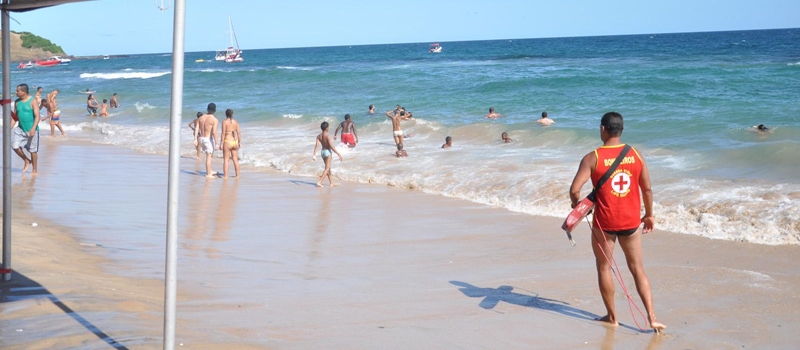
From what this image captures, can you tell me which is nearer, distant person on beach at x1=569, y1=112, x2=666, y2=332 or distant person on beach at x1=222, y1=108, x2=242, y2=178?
distant person on beach at x1=569, y1=112, x2=666, y2=332

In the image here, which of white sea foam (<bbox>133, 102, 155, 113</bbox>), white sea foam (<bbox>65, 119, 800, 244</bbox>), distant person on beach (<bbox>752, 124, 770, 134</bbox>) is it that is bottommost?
white sea foam (<bbox>133, 102, 155, 113</bbox>)

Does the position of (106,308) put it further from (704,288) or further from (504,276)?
(704,288)

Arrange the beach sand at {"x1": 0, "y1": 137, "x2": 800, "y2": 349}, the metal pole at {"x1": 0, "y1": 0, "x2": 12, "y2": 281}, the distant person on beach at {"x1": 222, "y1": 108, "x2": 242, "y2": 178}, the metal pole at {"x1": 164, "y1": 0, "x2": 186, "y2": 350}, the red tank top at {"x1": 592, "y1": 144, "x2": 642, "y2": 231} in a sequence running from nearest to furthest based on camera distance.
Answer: the metal pole at {"x1": 164, "y1": 0, "x2": 186, "y2": 350}, the metal pole at {"x1": 0, "y1": 0, "x2": 12, "y2": 281}, the beach sand at {"x1": 0, "y1": 137, "x2": 800, "y2": 349}, the red tank top at {"x1": 592, "y1": 144, "x2": 642, "y2": 231}, the distant person on beach at {"x1": 222, "y1": 108, "x2": 242, "y2": 178}

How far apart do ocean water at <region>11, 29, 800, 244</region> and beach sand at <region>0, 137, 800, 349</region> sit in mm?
1739

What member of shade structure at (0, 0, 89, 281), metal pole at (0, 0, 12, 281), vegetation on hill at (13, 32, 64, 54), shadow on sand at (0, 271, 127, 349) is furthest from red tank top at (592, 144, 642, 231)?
vegetation on hill at (13, 32, 64, 54)

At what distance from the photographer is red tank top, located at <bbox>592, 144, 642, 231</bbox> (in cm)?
533

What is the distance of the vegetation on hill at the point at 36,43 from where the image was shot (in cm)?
11664

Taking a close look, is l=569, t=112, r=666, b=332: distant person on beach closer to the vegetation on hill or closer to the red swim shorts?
the red swim shorts

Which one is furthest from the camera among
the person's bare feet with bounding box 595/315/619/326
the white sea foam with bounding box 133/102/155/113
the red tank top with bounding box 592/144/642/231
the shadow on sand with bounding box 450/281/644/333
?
the white sea foam with bounding box 133/102/155/113

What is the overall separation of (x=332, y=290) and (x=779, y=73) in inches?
1197

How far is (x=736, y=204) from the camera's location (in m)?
10.4

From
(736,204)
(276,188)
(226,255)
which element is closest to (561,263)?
(226,255)

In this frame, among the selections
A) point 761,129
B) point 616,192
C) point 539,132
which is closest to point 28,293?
point 616,192

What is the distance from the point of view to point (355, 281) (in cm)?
692
